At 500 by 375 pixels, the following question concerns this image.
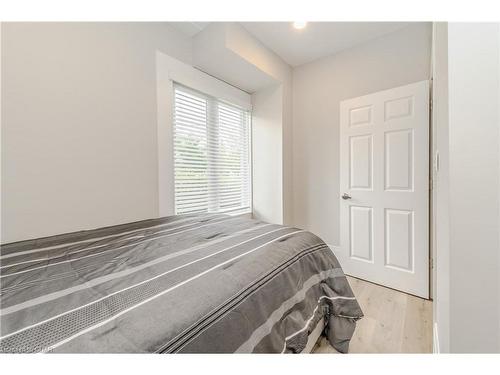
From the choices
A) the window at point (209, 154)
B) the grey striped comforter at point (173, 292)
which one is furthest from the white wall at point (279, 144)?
the grey striped comforter at point (173, 292)

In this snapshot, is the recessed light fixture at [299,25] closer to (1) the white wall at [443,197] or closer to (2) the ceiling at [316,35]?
(2) the ceiling at [316,35]

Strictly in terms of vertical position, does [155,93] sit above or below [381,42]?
below

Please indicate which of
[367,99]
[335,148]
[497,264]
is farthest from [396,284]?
[367,99]

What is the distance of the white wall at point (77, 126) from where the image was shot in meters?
1.18

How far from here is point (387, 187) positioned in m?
2.01

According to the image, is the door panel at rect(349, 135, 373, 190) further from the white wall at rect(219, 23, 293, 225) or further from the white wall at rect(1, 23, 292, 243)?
the white wall at rect(1, 23, 292, 243)

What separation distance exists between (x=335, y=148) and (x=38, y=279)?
2547 millimetres

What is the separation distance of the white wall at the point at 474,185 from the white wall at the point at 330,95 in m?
1.73

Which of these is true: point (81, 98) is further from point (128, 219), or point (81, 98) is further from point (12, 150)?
point (128, 219)

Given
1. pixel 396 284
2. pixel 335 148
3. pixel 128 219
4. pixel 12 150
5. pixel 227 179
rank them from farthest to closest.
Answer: pixel 227 179, pixel 335 148, pixel 396 284, pixel 128 219, pixel 12 150

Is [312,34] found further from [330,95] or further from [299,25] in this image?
[330,95]
